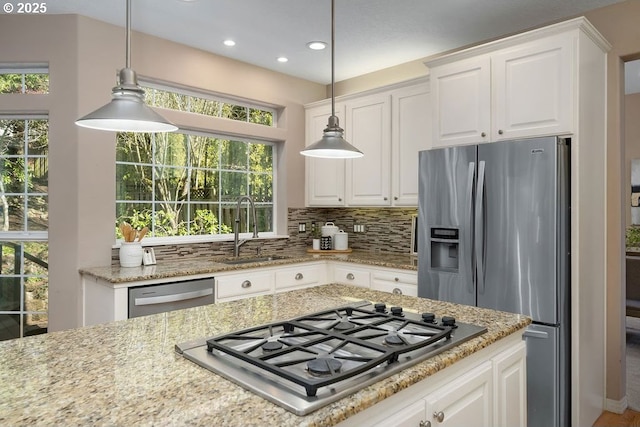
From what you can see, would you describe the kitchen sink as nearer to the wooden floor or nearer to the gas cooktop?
the gas cooktop

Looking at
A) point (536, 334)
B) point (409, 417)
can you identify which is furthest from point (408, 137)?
point (409, 417)

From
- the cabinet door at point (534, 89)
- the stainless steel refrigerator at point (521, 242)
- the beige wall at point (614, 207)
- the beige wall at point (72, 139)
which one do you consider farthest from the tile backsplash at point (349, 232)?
the beige wall at point (614, 207)

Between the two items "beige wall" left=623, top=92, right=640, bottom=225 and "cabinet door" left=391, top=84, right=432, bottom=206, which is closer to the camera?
"cabinet door" left=391, top=84, right=432, bottom=206

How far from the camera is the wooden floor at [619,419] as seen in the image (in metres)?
2.82

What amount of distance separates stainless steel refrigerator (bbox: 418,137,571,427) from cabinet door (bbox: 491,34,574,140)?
147 mm

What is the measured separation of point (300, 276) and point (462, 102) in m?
1.95

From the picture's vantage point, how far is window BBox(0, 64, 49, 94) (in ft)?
10.5

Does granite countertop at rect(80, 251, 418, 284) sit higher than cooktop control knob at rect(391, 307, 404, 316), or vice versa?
cooktop control knob at rect(391, 307, 404, 316)

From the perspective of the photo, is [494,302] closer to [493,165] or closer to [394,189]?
[493,165]

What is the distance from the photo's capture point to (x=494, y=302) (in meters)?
2.72

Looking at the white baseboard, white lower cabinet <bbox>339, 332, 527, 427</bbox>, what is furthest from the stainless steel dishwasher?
the white baseboard

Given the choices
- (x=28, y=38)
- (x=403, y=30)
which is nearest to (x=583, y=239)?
(x=403, y=30)

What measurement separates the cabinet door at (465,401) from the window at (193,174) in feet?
9.77

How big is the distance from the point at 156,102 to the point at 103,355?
9.46 ft
